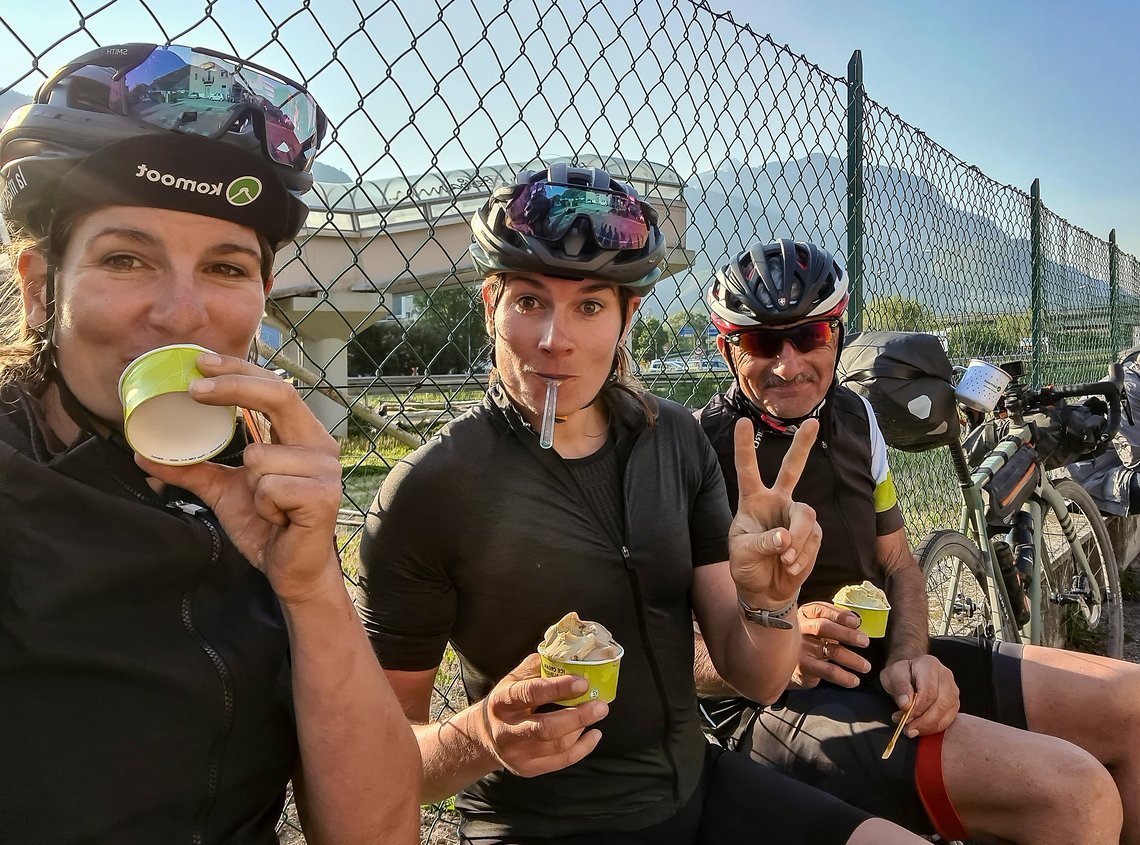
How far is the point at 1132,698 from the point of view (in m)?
2.55

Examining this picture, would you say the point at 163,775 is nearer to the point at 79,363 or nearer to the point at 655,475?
the point at 79,363

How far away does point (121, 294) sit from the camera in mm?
1278

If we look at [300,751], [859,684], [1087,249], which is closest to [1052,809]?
[859,684]

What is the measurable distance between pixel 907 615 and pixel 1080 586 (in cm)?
336

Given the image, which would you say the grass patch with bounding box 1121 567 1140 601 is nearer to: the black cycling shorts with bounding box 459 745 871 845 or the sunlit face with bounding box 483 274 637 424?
the black cycling shorts with bounding box 459 745 871 845

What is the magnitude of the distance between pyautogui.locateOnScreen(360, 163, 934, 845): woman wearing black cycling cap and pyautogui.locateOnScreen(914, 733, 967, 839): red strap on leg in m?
A: 0.54

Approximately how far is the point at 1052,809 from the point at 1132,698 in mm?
673

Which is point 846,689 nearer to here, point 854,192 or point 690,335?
point 690,335

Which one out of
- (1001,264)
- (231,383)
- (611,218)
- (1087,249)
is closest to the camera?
(231,383)

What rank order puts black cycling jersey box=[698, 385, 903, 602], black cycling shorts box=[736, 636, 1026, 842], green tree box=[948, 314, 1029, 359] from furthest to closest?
green tree box=[948, 314, 1029, 359], black cycling jersey box=[698, 385, 903, 602], black cycling shorts box=[736, 636, 1026, 842]

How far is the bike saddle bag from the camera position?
4238 millimetres

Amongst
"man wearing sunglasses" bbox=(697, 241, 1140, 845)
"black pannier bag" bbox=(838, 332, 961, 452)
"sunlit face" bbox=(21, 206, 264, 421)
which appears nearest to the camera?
"sunlit face" bbox=(21, 206, 264, 421)

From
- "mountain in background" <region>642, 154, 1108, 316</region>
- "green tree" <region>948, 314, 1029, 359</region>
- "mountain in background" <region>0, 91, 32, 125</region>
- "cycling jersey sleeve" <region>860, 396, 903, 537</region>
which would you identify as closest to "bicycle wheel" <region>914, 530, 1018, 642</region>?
"cycling jersey sleeve" <region>860, 396, 903, 537</region>

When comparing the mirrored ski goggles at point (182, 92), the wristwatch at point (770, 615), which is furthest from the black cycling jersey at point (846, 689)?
the mirrored ski goggles at point (182, 92)
